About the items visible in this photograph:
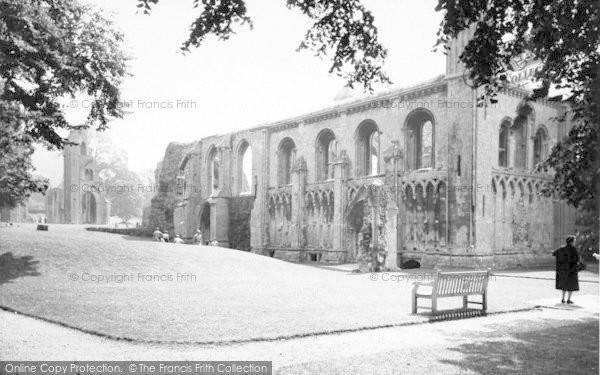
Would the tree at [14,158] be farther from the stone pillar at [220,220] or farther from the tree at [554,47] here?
the stone pillar at [220,220]

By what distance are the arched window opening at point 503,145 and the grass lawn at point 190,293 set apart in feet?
28.5

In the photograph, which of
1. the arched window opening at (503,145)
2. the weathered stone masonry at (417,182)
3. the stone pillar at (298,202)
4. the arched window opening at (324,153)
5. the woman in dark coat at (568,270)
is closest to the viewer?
the woman in dark coat at (568,270)

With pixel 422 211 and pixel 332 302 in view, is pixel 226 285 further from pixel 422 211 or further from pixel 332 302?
pixel 422 211

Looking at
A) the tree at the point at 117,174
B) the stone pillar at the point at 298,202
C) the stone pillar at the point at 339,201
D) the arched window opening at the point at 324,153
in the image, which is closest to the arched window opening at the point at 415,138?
the stone pillar at the point at 339,201

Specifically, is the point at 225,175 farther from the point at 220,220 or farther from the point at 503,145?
the point at 503,145

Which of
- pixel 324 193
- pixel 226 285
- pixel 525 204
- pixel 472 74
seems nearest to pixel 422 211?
pixel 525 204

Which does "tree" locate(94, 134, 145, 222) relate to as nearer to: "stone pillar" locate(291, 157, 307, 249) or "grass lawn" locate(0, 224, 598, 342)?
"stone pillar" locate(291, 157, 307, 249)

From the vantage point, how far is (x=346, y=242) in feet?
106

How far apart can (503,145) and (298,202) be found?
44.1 ft

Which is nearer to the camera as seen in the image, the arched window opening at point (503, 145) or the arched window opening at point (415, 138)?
the arched window opening at point (503, 145)

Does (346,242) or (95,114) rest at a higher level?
(95,114)

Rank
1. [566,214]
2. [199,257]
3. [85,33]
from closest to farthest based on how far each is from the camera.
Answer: [85,33] < [199,257] < [566,214]

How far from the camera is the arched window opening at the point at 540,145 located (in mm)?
29609

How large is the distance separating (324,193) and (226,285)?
1917 centimetres
